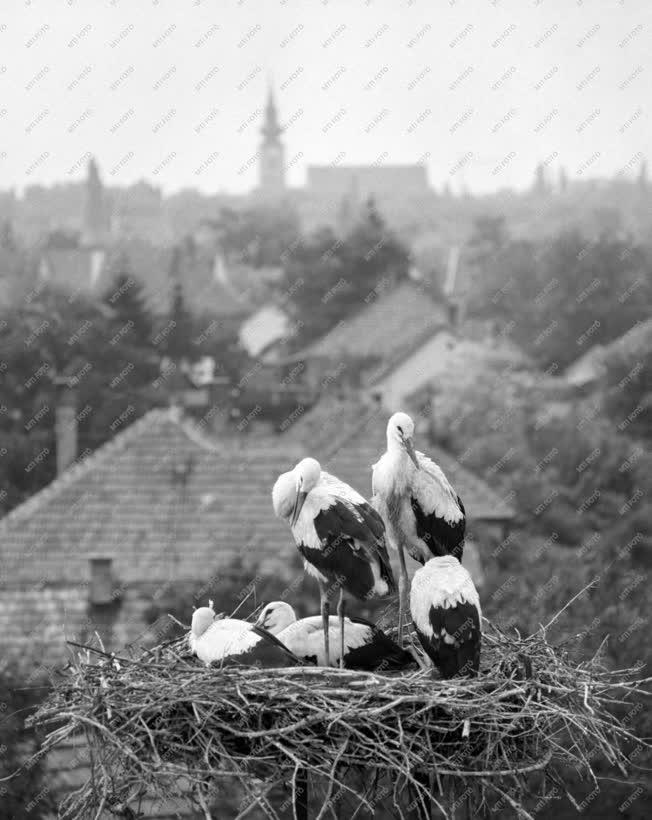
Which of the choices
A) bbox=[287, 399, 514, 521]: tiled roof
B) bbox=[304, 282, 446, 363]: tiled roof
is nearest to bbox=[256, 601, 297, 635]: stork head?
bbox=[287, 399, 514, 521]: tiled roof

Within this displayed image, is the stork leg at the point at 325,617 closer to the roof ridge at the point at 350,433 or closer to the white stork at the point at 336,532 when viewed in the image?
the white stork at the point at 336,532

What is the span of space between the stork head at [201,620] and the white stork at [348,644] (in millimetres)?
376

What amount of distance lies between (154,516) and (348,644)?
47.2ft

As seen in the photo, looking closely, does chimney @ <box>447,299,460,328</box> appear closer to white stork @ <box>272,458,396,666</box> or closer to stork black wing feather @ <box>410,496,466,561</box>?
stork black wing feather @ <box>410,496,466,561</box>

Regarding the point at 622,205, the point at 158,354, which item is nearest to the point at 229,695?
the point at 158,354

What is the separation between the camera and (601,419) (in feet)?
159

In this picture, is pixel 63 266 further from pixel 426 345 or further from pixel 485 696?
pixel 485 696

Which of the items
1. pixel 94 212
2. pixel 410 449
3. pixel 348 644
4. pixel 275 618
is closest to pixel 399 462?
pixel 410 449

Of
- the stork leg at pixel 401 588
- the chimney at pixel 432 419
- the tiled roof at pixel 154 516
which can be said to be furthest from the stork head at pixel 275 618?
the chimney at pixel 432 419

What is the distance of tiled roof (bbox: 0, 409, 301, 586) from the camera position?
22172mm

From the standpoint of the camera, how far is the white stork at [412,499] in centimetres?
888

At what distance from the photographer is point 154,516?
23250mm

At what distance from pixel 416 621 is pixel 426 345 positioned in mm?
47565

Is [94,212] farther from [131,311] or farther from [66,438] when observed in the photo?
[66,438]
